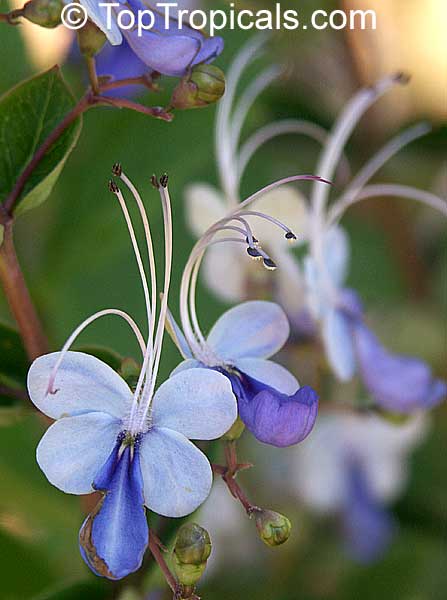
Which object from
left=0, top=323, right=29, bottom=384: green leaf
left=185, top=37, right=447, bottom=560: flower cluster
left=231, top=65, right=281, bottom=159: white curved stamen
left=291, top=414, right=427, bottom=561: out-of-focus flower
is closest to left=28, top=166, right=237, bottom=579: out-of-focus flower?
left=0, top=323, right=29, bottom=384: green leaf

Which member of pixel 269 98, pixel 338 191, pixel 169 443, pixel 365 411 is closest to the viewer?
pixel 169 443

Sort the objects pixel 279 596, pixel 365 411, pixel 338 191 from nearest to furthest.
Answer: pixel 365 411
pixel 279 596
pixel 338 191

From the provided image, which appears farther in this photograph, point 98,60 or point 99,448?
point 98,60

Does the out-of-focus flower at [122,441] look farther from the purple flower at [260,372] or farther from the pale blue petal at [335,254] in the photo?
the pale blue petal at [335,254]

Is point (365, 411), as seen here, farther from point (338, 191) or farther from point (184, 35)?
point (338, 191)

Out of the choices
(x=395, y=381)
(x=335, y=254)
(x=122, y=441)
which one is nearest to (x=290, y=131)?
(x=335, y=254)

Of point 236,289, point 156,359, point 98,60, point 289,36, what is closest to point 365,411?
point 236,289

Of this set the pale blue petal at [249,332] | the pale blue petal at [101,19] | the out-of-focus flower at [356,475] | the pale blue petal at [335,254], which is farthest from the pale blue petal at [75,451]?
the out-of-focus flower at [356,475]
